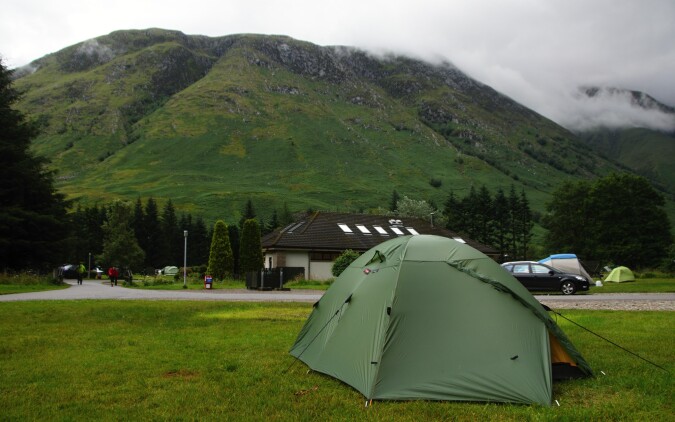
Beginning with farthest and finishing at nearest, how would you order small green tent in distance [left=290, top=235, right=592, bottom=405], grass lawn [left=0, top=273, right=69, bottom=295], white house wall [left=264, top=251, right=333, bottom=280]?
white house wall [left=264, top=251, right=333, bottom=280] → grass lawn [left=0, top=273, right=69, bottom=295] → small green tent in distance [left=290, top=235, right=592, bottom=405]

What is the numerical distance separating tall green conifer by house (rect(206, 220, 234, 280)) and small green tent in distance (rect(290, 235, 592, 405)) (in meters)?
32.6

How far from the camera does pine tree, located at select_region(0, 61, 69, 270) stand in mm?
30164

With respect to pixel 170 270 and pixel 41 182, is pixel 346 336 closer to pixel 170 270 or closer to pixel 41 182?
pixel 41 182

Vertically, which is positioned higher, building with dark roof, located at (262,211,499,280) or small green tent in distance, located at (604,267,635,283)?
building with dark roof, located at (262,211,499,280)

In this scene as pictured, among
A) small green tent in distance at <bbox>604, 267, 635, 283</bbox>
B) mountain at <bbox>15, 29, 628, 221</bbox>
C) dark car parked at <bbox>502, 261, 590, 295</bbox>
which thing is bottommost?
small green tent in distance at <bbox>604, 267, 635, 283</bbox>

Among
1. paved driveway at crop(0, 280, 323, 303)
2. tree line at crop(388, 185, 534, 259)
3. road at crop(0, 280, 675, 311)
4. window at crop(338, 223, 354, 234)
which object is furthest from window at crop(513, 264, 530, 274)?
tree line at crop(388, 185, 534, 259)

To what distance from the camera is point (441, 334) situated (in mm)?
6586

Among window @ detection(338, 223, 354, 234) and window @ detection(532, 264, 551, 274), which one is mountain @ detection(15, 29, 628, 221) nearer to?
window @ detection(338, 223, 354, 234)

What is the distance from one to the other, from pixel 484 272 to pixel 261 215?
98761 millimetres

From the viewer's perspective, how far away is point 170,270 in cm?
6694

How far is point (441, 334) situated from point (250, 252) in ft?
108

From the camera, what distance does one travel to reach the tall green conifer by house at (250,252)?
126ft

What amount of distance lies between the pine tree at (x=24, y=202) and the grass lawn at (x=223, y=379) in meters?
20.4

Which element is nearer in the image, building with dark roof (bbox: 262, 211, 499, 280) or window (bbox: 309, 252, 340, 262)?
building with dark roof (bbox: 262, 211, 499, 280)
